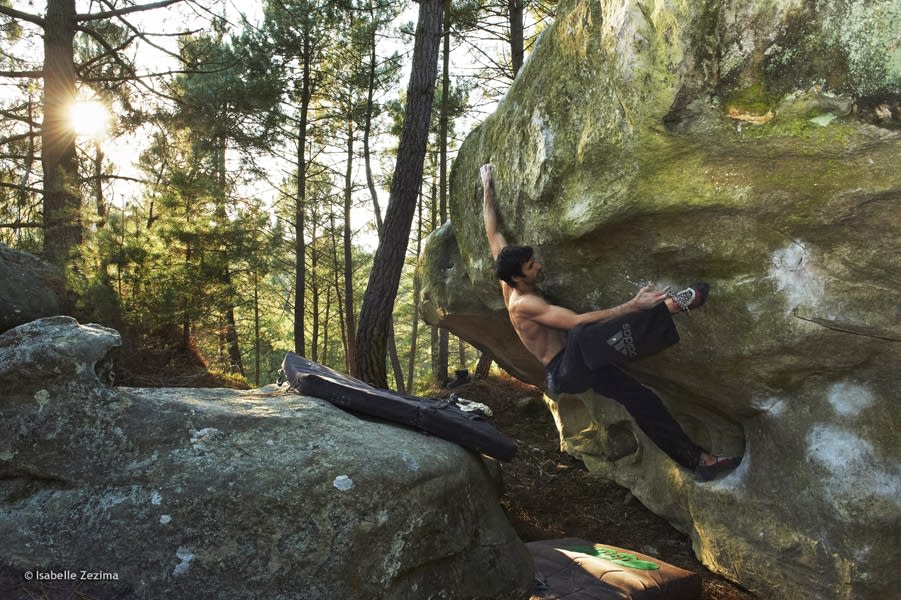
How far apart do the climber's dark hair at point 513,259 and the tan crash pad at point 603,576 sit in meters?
2.15

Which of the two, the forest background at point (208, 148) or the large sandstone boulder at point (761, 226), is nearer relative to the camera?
the large sandstone boulder at point (761, 226)

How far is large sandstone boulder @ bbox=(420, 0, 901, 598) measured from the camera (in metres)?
3.15

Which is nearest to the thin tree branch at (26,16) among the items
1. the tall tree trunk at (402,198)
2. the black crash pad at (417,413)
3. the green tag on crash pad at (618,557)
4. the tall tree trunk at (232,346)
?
the tall tree trunk at (402,198)

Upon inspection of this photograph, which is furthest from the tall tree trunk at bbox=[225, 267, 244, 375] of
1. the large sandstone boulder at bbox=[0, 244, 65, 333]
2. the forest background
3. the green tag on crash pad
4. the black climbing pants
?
the green tag on crash pad

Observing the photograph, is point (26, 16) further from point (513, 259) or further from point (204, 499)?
point (204, 499)

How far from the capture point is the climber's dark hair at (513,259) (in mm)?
4637

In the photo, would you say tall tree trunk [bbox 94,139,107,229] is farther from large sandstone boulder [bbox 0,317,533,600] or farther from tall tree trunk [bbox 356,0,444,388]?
large sandstone boulder [bbox 0,317,533,600]

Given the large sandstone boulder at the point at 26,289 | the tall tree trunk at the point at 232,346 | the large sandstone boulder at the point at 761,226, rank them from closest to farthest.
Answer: the large sandstone boulder at the point at 761,226, the large sandstone boulder at the point at 26,289, the tall tree trunk at the point at 232,346

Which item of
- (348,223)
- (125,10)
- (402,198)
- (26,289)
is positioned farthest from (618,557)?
(348,223)

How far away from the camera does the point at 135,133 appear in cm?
1084

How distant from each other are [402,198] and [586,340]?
16.1 ft

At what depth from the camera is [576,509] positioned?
6.16 m

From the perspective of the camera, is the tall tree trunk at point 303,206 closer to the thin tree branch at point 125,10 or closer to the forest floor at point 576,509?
the thin tree branch at point 125,10

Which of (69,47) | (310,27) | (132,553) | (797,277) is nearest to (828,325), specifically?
(797,277)
